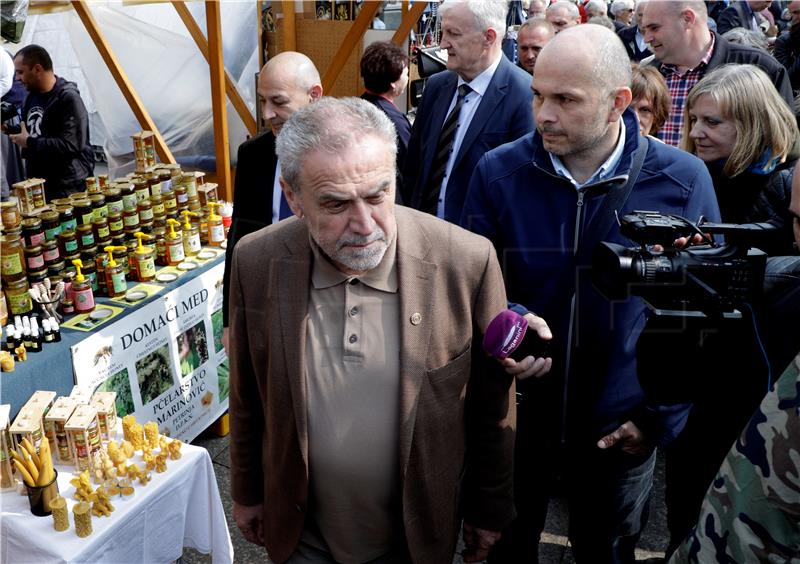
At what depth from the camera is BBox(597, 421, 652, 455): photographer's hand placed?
6.71 feet

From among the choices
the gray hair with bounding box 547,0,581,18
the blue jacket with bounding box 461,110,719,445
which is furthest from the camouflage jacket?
the gray hair with bounding box 547,0,581,18

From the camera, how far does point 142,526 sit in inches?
97.1

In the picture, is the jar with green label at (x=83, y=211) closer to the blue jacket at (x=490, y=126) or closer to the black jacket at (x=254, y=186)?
the black jacket at (x=254, y=186)

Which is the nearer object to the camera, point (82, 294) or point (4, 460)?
point (4, 460)

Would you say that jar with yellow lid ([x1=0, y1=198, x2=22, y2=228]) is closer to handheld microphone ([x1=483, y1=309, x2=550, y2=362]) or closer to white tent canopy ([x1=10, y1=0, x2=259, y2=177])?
handheld microphone ([x1=483, y1=309, x2=550, y2=362])

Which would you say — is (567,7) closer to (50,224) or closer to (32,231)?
(50,224)

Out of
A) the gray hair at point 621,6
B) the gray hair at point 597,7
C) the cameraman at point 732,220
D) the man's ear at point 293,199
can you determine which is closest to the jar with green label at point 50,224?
the man's ear at point 293,199

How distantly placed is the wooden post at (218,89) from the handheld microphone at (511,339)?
3.97 metres

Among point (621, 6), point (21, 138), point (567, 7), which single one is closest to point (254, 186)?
point (21, 138)

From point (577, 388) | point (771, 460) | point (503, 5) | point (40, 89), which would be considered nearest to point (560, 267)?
point (577, 388)

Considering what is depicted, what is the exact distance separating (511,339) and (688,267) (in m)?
0.44

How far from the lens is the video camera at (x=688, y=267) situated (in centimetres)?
166

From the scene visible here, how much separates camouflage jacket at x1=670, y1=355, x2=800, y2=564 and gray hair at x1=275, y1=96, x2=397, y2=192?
3.11 feet

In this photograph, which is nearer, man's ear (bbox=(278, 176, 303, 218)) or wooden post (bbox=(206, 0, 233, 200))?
man's ear (bbox=(278, 176, 303, 218))
